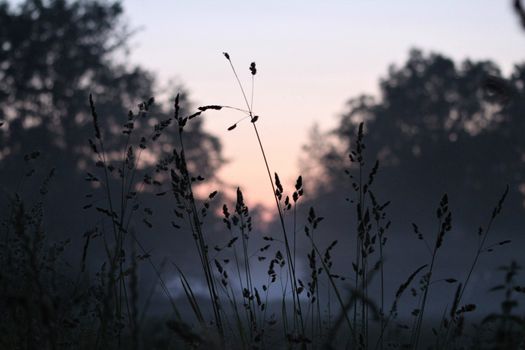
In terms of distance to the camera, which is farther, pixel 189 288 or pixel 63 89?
pixel 63 89

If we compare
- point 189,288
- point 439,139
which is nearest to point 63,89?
point 439,139

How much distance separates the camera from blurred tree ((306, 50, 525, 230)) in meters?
44.8

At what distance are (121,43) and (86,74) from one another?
8.79ft

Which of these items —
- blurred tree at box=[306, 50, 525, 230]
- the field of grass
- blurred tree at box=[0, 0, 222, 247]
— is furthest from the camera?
blurred tree at box=[306, 50, 525, 230]

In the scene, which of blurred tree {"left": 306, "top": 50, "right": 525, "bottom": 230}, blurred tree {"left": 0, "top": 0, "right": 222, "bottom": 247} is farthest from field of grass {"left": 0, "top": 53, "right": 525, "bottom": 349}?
blurred tree {"left": 306, "top": 50, "right": 525, "bottom": 230}

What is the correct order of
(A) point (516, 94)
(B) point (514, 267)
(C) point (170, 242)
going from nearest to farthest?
(A) point (516, 94), (B) point (514, 267), (C) point (170, 242)

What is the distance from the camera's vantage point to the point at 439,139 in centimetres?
4600

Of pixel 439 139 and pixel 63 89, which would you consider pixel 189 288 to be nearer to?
pixel 63 89

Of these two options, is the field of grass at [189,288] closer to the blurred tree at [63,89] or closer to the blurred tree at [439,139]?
the blurred tree at [63,89]

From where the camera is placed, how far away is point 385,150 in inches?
1875

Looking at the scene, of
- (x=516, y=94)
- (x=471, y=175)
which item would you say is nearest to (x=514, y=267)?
(x=516, y=94)

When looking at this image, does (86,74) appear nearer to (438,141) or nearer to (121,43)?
(121,43)

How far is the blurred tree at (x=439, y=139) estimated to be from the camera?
1762 inches

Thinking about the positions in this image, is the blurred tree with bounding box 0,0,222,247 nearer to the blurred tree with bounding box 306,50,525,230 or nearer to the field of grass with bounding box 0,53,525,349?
the blurred tree with bounding box 306,50,525,230
